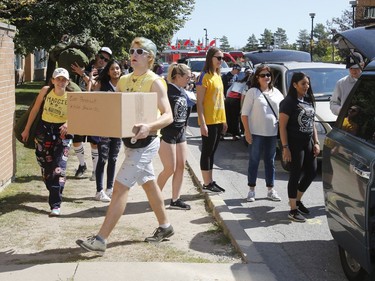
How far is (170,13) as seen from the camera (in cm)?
2928

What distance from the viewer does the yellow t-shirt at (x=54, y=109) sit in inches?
255

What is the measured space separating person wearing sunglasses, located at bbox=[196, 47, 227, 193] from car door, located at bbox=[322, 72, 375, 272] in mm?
2455

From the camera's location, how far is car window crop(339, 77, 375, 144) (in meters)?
4.40

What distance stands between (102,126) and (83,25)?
37.6 feet

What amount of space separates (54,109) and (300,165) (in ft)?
9.46

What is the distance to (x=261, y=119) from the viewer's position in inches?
288

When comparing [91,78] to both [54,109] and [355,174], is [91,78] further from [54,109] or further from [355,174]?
[355,174]

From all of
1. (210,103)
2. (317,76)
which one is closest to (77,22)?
(317,76)

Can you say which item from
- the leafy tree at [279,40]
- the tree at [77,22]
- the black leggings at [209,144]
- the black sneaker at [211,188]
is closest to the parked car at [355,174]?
the black leggings at [209,144]

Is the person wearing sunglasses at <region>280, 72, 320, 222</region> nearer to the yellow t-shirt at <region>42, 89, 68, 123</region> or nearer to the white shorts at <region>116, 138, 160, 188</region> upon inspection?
the white shorts at <region>116, 138, 160, 188</region>

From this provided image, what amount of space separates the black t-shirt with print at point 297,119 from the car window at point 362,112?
148 centimetres

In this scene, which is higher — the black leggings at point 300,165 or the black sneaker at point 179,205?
the black leggings at point 300,165

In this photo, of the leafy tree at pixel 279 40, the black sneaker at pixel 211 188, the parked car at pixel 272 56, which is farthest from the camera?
the leafy tree at pixel 279 40

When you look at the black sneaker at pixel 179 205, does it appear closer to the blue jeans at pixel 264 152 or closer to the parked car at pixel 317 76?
the blue jeans at pixel 264 152
